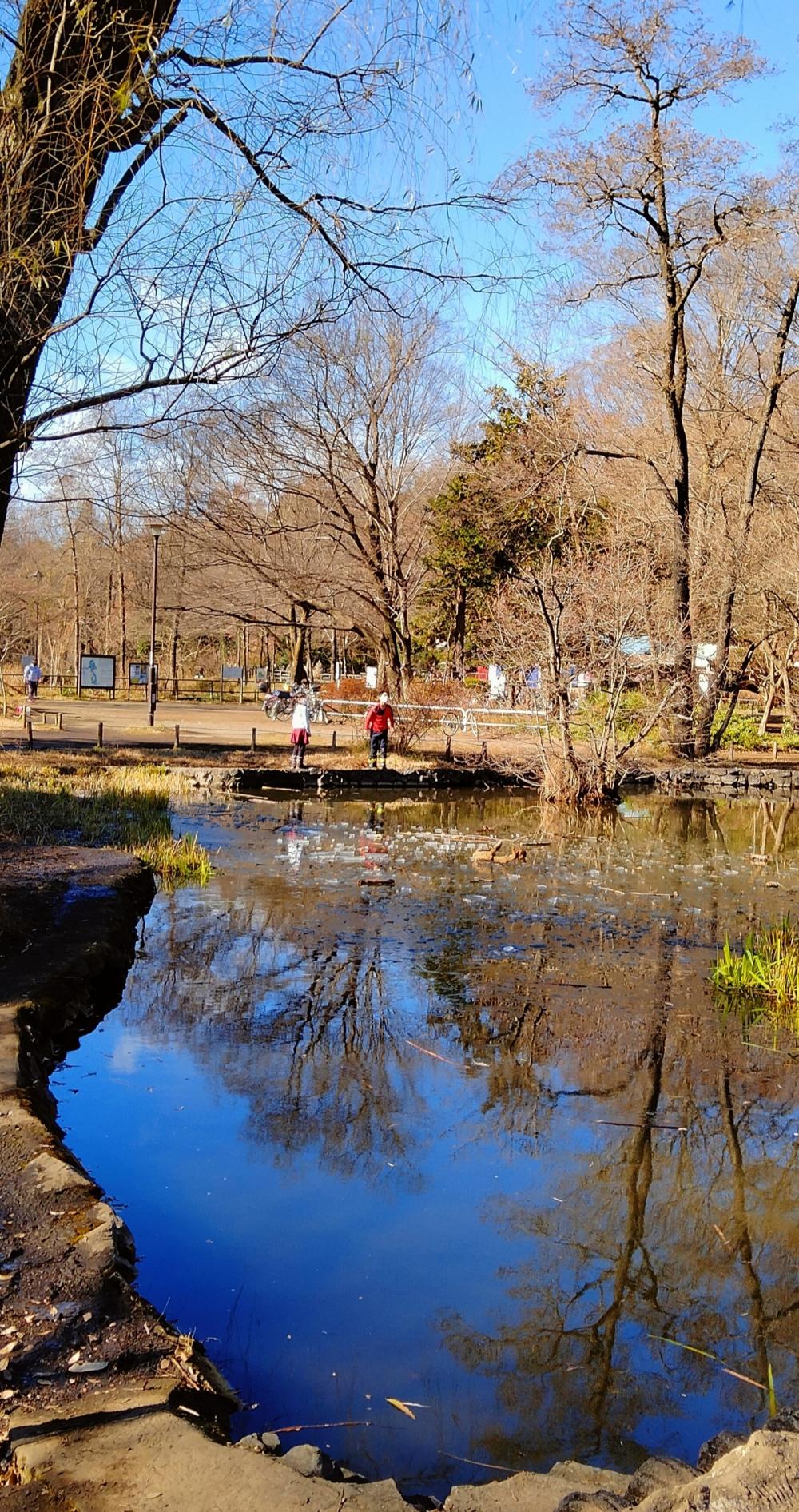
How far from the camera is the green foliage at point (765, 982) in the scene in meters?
9.08

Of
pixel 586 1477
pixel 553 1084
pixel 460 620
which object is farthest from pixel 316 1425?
pixel 460 620

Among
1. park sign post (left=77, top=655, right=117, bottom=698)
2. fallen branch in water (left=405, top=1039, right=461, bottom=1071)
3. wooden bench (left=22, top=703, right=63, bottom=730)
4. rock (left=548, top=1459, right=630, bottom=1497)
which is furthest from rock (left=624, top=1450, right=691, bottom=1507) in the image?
park sign post (left=77, top=655, right=117, bottom=698)

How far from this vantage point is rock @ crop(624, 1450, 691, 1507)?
8.71 feet

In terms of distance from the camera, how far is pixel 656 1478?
2.92 metres

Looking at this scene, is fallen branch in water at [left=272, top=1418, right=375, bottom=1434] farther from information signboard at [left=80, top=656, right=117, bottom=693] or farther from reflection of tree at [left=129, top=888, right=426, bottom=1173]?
information signboard at [left=80, top=656, right=117, bottom=693]

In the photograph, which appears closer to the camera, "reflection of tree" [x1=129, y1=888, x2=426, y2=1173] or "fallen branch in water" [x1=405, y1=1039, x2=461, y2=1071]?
"reflection of tree" [x1=129, y1=888, x2=426, y2=1173]

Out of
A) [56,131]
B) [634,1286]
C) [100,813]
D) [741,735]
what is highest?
[56,131]

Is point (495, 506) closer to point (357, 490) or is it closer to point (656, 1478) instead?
point (357, 490)

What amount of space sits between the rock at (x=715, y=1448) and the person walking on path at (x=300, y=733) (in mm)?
19889

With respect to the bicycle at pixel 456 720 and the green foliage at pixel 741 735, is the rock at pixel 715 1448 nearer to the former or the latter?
the bicycle at pixel 456 720

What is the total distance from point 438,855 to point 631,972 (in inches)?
231

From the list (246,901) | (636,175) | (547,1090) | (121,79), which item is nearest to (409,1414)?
(547,1090)

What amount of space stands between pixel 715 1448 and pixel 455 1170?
3.37 m

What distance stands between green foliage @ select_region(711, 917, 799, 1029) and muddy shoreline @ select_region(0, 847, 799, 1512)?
18.1ft
